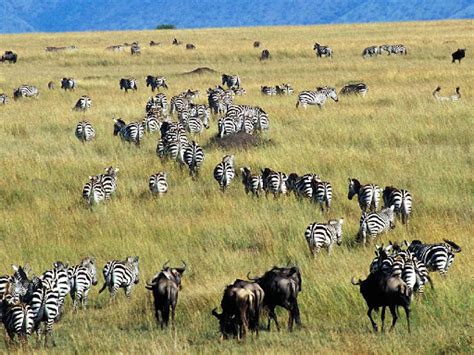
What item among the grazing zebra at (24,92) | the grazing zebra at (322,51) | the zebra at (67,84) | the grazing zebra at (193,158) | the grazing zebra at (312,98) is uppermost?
the grazing zebra at (322,51)

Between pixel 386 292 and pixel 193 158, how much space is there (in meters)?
12.1

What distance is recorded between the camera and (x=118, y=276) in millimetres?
13328

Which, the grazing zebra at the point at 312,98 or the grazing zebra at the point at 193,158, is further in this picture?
the grazing zebra at the point at 312,98

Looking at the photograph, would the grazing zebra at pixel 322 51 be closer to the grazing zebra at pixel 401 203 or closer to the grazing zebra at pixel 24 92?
the grazing zebra at pixel 24 92

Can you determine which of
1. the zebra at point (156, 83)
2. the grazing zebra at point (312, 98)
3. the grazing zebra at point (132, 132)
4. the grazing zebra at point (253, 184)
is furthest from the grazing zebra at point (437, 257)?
the zebra at point (156, 83)

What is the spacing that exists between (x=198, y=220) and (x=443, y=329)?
7748 mm

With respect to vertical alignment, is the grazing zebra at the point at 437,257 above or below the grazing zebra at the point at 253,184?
below

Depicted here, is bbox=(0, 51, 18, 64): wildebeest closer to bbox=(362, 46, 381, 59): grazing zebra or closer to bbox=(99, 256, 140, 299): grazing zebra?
bbox=(362, 46, 381, 59): grazing zebra

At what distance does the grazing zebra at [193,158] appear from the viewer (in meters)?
22.6

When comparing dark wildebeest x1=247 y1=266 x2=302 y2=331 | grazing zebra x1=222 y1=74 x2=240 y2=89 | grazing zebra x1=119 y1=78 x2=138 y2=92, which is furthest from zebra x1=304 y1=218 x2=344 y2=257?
grazing zebra x1=119 y1=78 x2=138 y2=92

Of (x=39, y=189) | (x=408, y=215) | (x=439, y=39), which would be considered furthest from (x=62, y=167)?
(x=439, y=39)

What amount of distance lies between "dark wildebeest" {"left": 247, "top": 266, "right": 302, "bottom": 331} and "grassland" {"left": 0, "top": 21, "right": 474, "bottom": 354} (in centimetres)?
32

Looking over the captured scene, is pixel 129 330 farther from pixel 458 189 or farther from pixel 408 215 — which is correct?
pixel 458 189

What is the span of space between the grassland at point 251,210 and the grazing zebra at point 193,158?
0.34 meters
